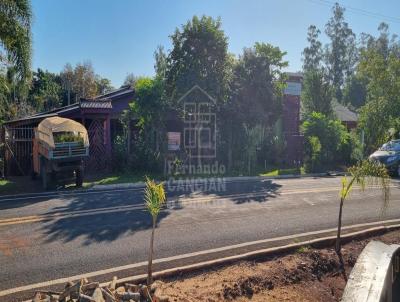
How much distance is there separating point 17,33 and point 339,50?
50.7m

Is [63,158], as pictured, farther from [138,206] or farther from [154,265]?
[154,265]

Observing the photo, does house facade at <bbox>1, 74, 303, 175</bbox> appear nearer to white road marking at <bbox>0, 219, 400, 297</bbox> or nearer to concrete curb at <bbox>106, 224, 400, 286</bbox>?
white road marking at <bbox>0, 219, 400, 297</bbox>

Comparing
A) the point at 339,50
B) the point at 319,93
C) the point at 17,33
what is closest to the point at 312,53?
the point at 339,50

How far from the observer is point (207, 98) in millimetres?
18266

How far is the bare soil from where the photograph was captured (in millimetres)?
4980

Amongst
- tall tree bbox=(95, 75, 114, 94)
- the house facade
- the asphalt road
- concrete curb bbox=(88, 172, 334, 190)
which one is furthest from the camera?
tall tree bbox=(95, 75, 114, 94)

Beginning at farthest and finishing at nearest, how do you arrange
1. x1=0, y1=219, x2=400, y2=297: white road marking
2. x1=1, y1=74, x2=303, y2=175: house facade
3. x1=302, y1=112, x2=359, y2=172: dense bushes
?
x1=302, y1=112, x2=359, y2=172: dense bushes, x1=1, y1=74, x2=303, y2=175: house facade, x1=0, y1=219, x2=400, y2=297: white road marking

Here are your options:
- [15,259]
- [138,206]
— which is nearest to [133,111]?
[138,206]

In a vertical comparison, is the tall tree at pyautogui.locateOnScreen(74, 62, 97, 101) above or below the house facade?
above

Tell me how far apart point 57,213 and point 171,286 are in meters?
5.38

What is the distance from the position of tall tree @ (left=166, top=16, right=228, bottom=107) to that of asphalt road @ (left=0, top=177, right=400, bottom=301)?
6.62 meters

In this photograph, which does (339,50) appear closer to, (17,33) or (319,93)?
(319,93)

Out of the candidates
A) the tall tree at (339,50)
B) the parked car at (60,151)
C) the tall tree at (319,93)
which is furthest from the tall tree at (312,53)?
the parked car at (60,151)

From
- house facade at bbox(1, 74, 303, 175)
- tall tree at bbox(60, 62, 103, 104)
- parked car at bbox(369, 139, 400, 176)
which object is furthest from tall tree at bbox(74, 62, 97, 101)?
parked car at bbox(369, 139, 400, 176)
